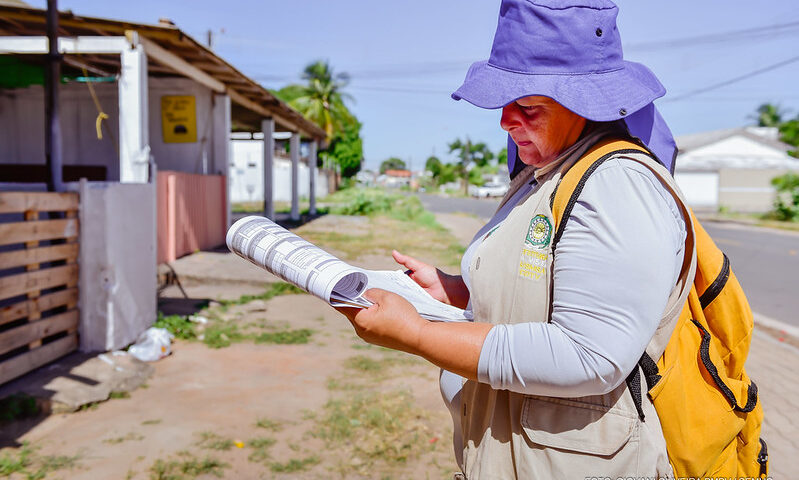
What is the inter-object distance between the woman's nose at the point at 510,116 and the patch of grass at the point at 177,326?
16.9ft

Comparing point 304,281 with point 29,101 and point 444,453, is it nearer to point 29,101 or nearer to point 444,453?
point 444,453

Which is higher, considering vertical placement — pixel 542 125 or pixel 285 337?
pixel 542 125

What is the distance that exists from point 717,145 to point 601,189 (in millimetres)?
43493

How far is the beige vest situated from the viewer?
3.77 feet

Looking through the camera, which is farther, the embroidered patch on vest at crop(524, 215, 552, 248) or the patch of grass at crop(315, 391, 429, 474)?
the patch of grass at crop(315, 391, 429, 474)

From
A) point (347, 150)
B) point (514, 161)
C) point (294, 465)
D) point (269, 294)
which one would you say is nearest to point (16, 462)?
point (294, 465)

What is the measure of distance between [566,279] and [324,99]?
40.0 meters

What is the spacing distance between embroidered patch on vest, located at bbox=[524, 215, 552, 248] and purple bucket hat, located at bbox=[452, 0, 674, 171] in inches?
8.9

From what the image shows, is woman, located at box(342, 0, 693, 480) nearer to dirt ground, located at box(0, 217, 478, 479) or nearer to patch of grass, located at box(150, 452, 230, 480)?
dirt ground, located at box(0, 217, 478, 479)

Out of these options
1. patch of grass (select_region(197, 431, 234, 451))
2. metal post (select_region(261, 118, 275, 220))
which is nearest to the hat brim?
patch of grass (select_region(197, 431, 234, 451))

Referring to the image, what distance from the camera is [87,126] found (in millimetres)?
10289

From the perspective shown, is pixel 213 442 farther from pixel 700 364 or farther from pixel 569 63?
pixel 569 63

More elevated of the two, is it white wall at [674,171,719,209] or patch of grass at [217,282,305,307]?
white wall at [674,171,719,209]

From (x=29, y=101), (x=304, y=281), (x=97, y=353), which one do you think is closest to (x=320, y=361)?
(x=97, y=353)
